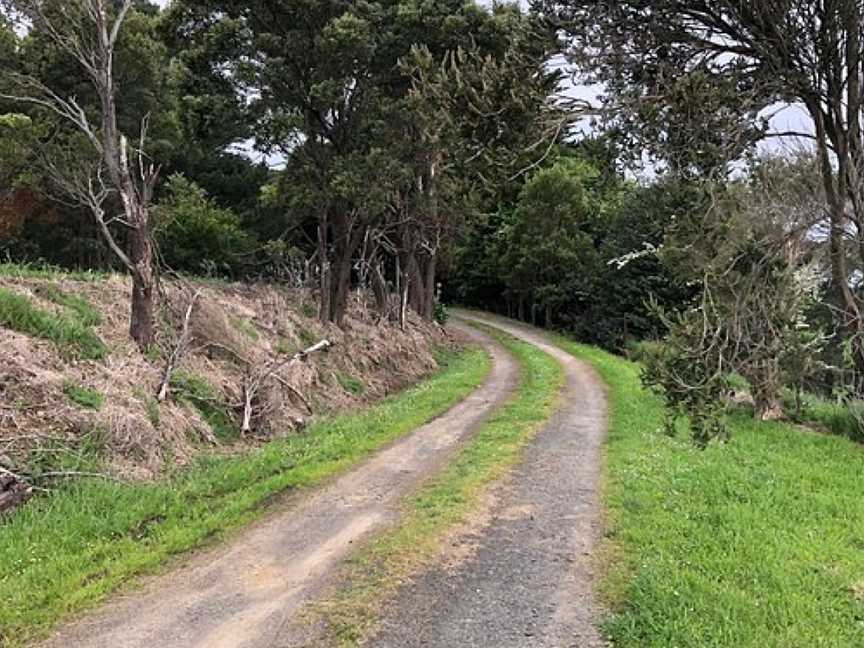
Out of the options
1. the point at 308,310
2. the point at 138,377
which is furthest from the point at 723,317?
the point at 308,310

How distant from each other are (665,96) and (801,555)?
4155 mm

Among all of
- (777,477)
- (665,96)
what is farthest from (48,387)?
(777,477)

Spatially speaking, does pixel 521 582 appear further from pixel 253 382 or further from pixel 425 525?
pixel 253 382

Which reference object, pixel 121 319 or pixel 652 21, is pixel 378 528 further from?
pixel 121 319

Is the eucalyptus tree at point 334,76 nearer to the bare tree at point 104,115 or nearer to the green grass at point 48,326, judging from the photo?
the bare tree at point 104,115

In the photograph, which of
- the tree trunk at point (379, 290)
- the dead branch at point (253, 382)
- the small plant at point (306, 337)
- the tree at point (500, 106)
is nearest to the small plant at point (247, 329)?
the dead branch at point (253, 382)

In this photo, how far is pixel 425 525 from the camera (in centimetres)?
711

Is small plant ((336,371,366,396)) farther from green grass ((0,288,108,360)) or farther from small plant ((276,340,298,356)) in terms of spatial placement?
green grass ((0,288,108,360))

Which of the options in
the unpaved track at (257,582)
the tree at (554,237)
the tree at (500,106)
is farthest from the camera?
the tree at (554,237)

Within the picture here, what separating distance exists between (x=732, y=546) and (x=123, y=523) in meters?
5.45

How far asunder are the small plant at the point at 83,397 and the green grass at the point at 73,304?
7.34 feet

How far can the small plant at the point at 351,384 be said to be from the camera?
17250 millimetres

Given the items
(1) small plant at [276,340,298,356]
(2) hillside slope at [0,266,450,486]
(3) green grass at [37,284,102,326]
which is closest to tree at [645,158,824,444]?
(2) hillside slope at [0,266,450,486]

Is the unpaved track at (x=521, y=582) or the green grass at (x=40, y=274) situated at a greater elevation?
the green grass at (x=40, y=274)
